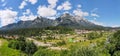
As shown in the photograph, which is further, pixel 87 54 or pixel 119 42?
pixel 119 42

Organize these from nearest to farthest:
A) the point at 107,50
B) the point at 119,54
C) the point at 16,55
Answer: the point at 119,54 < the point at 107,50 < the point at 16,55

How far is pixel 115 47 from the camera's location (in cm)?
13262

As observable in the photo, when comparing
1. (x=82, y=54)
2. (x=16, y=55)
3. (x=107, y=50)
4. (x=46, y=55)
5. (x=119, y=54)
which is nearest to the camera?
(x=82, y=54)

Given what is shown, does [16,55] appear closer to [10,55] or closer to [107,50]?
[10,55]

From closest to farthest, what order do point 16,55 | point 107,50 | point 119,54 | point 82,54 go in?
point 82,54
point 119,54
point 107,50
point 16,55

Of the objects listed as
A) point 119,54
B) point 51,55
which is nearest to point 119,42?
point 119,54

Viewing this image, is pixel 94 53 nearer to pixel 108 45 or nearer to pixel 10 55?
pixel 108 45

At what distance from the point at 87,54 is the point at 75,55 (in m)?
4.59

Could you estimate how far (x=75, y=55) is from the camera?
9456 centimetres

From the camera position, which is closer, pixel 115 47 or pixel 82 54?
pixel 82 54

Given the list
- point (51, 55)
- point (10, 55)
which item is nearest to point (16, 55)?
point (10, 55)

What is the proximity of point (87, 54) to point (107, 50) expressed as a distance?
38998 millimetres

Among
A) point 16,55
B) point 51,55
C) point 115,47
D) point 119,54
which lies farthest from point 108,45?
point 16,55

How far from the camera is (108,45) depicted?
135 metres
